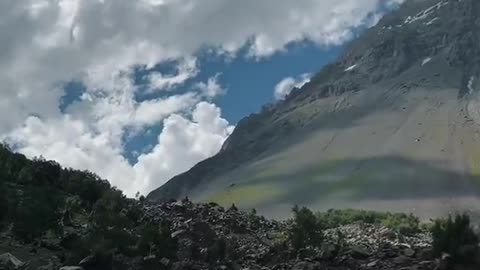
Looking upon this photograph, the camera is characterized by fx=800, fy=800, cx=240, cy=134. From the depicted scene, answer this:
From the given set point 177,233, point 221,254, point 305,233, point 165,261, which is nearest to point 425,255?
point 165,261

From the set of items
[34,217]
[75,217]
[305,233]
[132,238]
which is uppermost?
[75,217]

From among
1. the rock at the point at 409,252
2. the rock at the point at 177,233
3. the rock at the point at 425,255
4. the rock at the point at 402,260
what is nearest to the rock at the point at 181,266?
the rock at the point at 402,260

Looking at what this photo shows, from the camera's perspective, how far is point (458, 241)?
1113 inches

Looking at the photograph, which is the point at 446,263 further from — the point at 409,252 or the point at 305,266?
the point at 305,266

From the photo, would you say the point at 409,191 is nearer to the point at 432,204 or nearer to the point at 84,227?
the point at 432,204

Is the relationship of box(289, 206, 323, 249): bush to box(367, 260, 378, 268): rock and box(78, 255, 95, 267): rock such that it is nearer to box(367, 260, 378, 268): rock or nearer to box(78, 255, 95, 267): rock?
box(367, 260, 378, 268): rock

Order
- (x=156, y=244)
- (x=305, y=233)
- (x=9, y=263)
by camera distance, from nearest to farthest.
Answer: (x=9, y=263) < (x=156, y=244) < (x=305, y=233)

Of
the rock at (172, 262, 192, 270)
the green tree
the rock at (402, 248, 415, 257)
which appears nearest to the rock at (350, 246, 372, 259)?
the rock at (402, 248, 415, 257)

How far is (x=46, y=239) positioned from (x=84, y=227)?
4.48 m

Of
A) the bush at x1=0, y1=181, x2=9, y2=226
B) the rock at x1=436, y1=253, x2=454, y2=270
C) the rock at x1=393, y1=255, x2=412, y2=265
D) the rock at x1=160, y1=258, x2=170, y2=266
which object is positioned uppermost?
the bush at x1=0, y1=181, x2=9, y2=226

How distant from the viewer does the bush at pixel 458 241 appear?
27078 mm

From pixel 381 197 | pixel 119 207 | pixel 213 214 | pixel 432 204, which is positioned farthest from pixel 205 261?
pixel 381 197

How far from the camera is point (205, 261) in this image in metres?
37.2

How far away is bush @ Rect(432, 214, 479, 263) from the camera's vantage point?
88.8 feet
